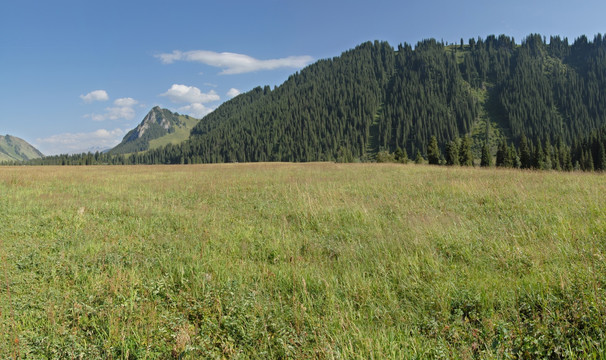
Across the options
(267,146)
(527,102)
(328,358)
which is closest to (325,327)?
(328,358)

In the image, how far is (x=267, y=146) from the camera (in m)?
181

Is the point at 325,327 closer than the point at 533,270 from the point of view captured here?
Yes

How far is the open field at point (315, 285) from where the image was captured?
2830mm

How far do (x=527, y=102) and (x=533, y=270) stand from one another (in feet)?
796

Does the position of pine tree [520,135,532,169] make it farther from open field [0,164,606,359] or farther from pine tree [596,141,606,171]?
open field [0,164,606,359]

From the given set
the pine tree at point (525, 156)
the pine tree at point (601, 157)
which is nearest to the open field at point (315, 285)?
the pine tree at point (525, 156)

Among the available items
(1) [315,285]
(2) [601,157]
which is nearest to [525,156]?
(2) [601,157]

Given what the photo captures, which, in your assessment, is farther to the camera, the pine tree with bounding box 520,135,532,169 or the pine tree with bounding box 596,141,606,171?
the pine tree with bounding box 520,135,532,169

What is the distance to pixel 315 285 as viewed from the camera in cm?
404

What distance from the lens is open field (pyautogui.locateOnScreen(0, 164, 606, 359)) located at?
2830 millimetres

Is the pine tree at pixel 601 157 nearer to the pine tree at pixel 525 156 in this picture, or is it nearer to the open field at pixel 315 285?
the pine tree at pixel 525 156

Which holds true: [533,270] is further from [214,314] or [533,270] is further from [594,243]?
[214,314]

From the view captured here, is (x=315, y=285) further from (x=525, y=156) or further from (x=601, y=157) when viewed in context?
(x=601, y=157)

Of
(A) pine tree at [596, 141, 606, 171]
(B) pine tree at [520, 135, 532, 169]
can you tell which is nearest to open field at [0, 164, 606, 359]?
(B) pine tree at [520, 135, 532, 169]
